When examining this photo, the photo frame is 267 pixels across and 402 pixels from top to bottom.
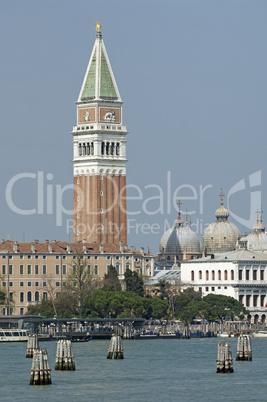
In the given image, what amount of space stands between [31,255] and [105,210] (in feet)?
49.8

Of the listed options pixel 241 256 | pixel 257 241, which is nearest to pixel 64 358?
pixel 241 256

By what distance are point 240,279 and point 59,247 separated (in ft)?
65.5

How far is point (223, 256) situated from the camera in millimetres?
157375

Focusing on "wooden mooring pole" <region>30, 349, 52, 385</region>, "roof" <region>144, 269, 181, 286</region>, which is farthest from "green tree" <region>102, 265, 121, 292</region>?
"wooden mooring pole" <region>30, 349, 52, 385</region>

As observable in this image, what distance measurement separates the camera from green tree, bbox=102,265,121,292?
134 metres

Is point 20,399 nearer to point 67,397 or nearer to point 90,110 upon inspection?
point 67,397

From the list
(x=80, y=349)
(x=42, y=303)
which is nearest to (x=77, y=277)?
(x=42, y=303)

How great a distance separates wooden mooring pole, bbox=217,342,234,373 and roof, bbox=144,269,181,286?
71.5 metres

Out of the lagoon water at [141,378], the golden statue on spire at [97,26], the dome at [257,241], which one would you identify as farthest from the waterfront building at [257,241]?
the lagoon water at [141,378]

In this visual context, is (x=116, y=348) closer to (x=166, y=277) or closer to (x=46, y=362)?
(x=46, y=362)

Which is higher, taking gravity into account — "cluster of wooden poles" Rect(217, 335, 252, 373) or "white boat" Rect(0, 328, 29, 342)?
"white boat" Rect(0, 328, 29, 342)

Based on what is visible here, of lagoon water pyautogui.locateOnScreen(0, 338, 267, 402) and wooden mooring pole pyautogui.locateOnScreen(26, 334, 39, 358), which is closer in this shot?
lagoon water pyautogui.locateOnScreen(0, 338, 267, 402)

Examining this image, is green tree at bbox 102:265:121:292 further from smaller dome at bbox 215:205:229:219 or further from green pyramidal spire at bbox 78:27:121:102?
smaller dome at bbox 215:205:229:219

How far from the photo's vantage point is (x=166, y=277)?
16450 cm
